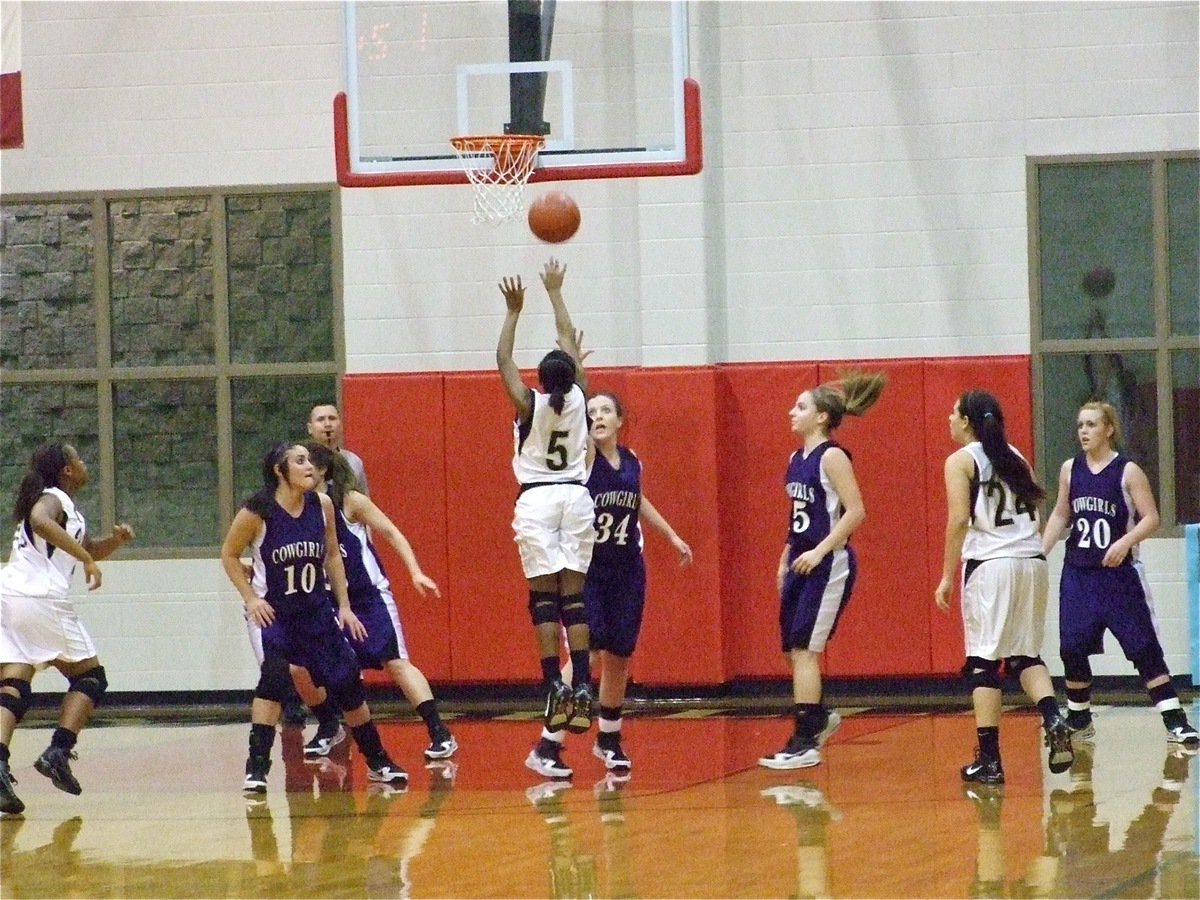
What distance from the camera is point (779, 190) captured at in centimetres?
1120

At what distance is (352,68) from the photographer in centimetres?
996

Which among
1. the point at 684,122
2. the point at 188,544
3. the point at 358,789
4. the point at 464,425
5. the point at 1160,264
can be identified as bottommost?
the point at 358,789

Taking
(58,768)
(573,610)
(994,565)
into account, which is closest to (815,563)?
(994,565)

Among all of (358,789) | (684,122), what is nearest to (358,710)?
(358,789)

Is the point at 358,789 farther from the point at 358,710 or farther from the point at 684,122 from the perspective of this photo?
the point at 684,122

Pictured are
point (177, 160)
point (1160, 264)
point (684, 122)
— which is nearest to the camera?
point (684, 122)

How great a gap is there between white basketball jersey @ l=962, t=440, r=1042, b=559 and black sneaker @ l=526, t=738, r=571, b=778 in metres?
2.01

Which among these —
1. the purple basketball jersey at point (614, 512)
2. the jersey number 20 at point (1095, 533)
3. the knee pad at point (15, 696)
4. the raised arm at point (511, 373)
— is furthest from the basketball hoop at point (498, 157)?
the knee pad at point (15, 696)

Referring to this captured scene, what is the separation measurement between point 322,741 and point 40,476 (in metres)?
2.09

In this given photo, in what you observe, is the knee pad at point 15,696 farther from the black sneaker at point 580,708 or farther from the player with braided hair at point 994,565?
the player with braided hair at point 994,565

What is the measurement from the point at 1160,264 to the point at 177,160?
6131 millimetres

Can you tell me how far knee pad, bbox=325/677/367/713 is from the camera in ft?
25.7

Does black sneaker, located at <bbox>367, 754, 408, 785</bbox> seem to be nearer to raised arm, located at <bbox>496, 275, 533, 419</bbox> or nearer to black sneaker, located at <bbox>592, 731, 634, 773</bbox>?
black sneaker, located at <bbox>592, 731, 634, 773</bbox>

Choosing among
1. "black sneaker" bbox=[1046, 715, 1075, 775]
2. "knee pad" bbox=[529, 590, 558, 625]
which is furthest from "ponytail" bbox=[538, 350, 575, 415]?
"black sneaker" bbox=[1046, 715, 1075, 775]
